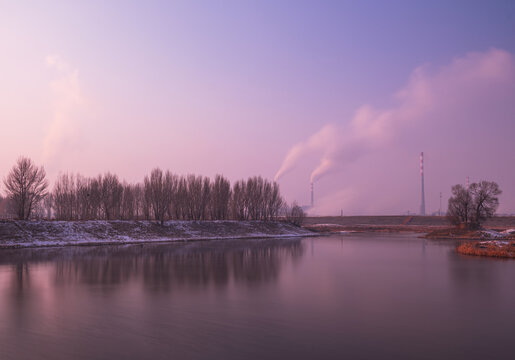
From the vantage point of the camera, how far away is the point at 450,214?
6831cm

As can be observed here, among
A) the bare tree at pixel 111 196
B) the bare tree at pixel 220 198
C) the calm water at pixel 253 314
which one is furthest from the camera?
the bare tree at pixel 220 198

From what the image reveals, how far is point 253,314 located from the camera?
38.5ft

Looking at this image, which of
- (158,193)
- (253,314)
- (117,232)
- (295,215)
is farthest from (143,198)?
(253,314)

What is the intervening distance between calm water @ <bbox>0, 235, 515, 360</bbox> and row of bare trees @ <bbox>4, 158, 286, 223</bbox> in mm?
33265

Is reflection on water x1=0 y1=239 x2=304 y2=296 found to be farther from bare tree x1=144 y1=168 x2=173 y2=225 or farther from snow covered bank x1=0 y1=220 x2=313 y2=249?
bare tree x1=144 y1=168 x2=173 y2=225

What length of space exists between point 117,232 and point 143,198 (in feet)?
63.5

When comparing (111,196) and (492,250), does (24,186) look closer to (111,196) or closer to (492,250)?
(111,196)

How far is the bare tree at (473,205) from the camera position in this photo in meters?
63.4

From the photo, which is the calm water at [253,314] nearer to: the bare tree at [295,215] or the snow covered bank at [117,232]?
the snow covered bank at [117,232]

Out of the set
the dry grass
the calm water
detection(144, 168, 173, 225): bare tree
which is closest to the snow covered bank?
detection(144, 168, 173, 225): bare tree

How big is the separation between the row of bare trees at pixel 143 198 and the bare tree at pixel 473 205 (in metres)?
38.3

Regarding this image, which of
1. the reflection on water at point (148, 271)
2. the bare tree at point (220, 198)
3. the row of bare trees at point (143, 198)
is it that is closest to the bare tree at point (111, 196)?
the row of bare trees at point (143, 198)

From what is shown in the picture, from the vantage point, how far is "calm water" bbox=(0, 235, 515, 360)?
28.3 feet

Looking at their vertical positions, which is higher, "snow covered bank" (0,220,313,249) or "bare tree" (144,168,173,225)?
"bare tree" (144,168,173,225)
